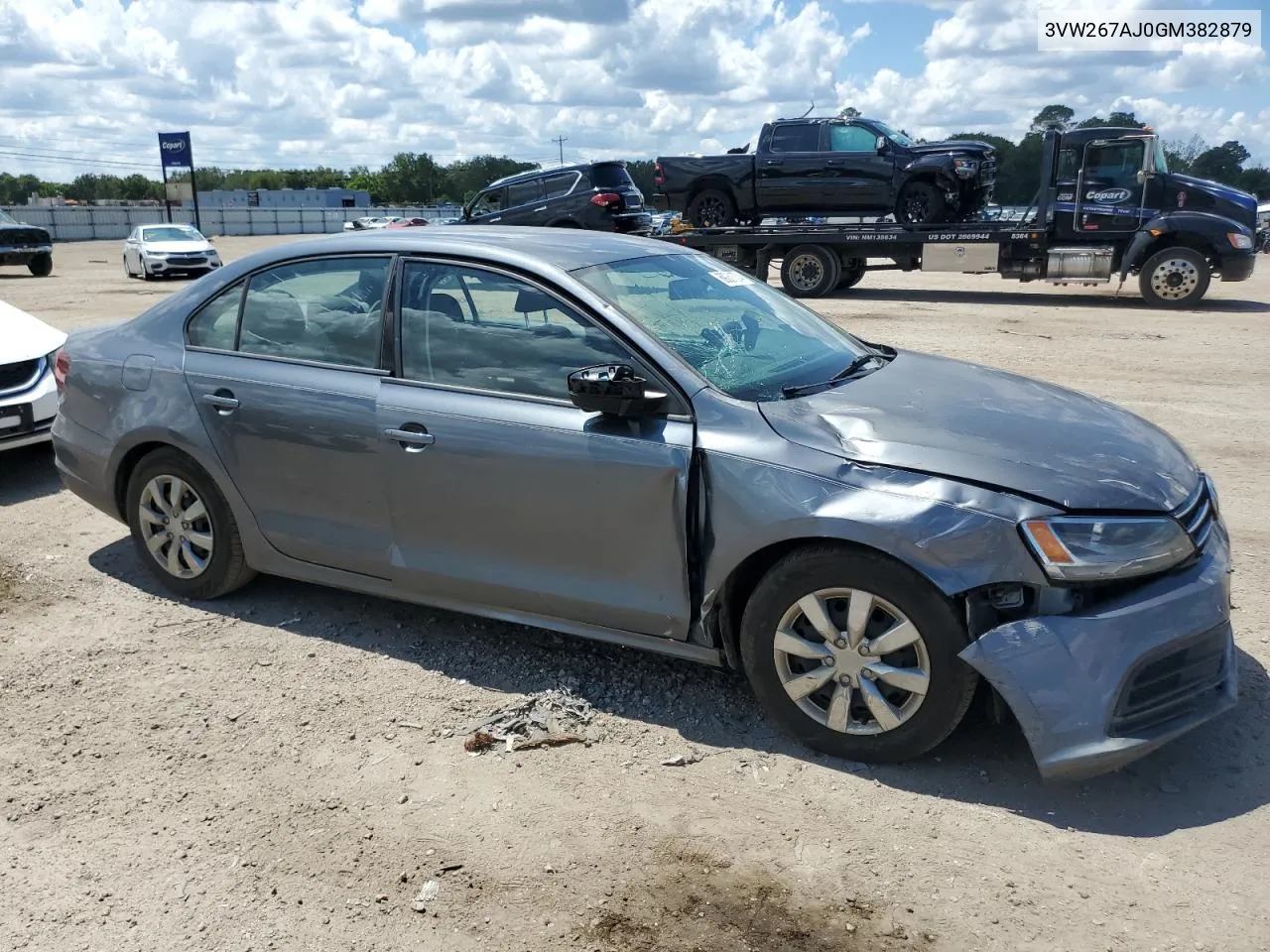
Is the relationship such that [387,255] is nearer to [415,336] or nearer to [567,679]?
[415,336]

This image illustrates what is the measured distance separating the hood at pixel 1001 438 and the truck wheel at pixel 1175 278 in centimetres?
1469

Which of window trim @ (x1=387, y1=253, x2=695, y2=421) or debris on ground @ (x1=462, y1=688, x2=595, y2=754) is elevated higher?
window trim @ (x1=387, y1=253, x2=695, y2=421)

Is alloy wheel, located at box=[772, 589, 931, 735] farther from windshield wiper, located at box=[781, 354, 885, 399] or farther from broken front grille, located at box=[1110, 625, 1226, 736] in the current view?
windshield wiper, located at box=[781, 354, 885, 399]

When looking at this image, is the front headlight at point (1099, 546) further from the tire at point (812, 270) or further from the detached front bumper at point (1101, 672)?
the tire at point (812, 270)

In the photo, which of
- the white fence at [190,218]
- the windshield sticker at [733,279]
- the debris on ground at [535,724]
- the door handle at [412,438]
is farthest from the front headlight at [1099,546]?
the white fence at [190,218]

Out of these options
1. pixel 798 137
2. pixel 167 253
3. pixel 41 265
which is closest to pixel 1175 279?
pixel 798 137

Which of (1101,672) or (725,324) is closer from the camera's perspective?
(1101,672)

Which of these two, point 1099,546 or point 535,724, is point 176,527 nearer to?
point 535,724

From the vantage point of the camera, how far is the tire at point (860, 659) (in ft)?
10.6

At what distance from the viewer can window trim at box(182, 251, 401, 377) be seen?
168 inches

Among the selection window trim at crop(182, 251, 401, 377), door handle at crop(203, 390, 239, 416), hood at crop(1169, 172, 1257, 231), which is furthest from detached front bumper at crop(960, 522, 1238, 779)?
hood at crop(1169, 172, 1257, 231)

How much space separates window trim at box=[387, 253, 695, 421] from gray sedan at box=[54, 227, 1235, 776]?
0.01 meters

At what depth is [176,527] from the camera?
4875 mm

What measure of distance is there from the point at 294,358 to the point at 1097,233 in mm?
16302
